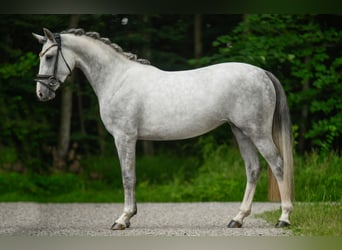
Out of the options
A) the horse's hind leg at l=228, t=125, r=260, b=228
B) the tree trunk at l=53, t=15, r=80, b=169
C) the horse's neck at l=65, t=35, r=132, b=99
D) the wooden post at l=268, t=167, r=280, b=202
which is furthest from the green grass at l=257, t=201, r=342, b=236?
the tree trunk at l=53, t=15, r=80, b=169

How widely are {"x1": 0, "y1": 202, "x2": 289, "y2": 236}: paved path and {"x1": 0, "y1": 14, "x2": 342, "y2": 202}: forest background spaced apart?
743 mm

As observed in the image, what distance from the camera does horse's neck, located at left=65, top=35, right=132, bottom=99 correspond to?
5465 mm

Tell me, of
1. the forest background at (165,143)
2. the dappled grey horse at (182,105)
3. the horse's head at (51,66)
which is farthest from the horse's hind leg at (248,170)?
the forest background at (165,143)

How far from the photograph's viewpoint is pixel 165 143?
10133 mm

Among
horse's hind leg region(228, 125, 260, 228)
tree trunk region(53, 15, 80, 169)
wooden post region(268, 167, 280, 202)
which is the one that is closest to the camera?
horse's hind leg region(228, 125, 260, 228)

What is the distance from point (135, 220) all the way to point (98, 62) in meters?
2.01

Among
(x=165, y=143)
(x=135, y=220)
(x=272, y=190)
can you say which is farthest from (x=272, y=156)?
(x=165, y=143)

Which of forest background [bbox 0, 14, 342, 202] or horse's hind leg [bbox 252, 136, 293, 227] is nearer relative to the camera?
horse's hind leg [bbox 252, 136, 293, 227]

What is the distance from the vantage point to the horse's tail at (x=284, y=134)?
5.18m

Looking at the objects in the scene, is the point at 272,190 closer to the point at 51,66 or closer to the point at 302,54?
the point at 302,54

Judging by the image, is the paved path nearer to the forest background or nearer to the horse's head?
the forest background

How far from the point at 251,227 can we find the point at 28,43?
5111 millimetres

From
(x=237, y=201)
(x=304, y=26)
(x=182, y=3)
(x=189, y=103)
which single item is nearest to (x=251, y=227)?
(x=189, y=103)

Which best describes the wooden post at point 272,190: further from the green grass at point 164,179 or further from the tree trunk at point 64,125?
the tree trunk at point 64,125
